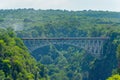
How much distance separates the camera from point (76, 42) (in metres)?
128

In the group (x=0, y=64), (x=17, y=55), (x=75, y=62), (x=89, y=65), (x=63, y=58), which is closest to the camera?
(x=0, y=64)

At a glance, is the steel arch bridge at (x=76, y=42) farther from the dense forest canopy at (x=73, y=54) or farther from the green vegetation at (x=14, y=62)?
the green vegetation at (x=14, y=62)

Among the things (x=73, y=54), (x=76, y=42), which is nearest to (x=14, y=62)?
(x=76, y=42)

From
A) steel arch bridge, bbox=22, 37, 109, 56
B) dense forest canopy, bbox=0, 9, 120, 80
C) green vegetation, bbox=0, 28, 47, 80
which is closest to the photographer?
green vegetation, bbox=0, 28, 47, 80

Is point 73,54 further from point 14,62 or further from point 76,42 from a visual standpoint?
point 14,62

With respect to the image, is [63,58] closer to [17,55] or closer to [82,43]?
[82,43]

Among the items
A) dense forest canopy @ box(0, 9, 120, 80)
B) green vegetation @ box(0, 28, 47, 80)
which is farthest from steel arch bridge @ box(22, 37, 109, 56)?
green vegetation @ box(0, 28, 47, 80)

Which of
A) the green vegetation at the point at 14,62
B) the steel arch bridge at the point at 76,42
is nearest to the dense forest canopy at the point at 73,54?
the green vegetation at the point at 14,62

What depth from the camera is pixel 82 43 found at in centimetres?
12750

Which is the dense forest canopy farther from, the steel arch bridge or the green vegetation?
the steel arch bridge

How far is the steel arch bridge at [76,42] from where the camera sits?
12694 cm

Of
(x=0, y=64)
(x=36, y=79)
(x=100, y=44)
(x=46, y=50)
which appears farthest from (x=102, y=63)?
(x=46, y=50)

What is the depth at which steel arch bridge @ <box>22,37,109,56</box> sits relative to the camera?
12694cm

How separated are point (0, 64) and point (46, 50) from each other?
8665cm
